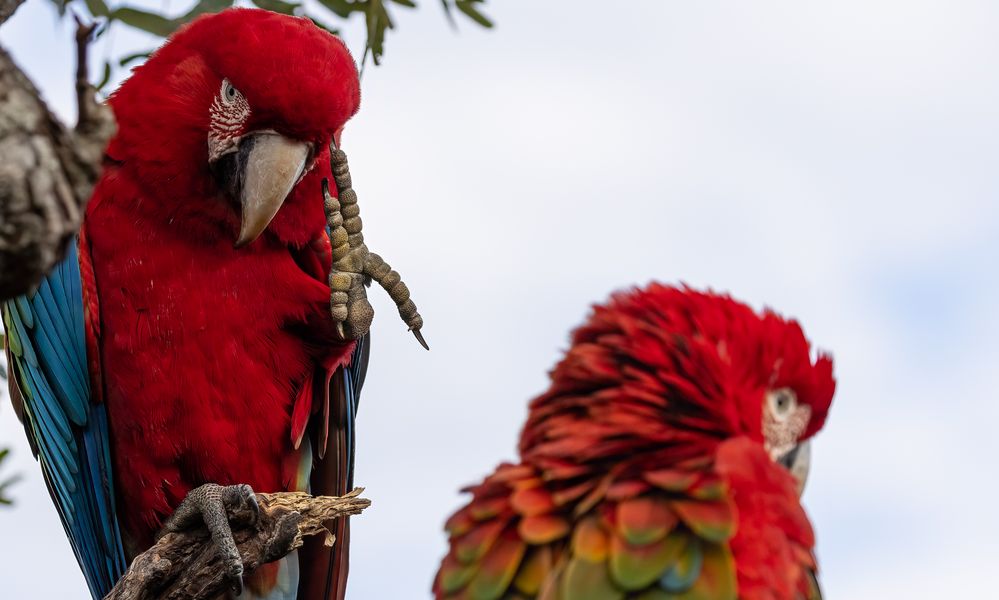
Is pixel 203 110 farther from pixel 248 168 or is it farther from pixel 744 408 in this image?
pixel 744 408

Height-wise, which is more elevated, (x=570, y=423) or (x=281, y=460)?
(x=570, y=423)

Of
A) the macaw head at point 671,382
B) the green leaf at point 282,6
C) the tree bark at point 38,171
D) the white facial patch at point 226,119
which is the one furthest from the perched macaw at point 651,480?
the green leaf at point 282,6

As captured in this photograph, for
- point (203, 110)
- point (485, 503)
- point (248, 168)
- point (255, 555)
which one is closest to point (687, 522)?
point (485, 503)

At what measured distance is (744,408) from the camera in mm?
1992

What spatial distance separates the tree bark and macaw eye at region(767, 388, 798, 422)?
4.02ft

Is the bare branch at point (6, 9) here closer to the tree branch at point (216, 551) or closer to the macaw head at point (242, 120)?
the macaw head at point (242, 120)

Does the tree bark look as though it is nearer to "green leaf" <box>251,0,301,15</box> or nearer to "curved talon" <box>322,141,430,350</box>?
"curved talon" <box>322,141,430,350</box>

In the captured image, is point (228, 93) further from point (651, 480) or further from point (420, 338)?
point (651, 480)

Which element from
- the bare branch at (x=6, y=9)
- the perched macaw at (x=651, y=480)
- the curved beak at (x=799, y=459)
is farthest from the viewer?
the curved beak at (x=799, y=459)

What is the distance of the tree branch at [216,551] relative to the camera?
254 cm

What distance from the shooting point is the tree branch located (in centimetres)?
254

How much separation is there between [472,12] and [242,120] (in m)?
1.02

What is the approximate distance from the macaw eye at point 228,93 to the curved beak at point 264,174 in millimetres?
102

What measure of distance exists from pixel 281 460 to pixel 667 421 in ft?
4.68
